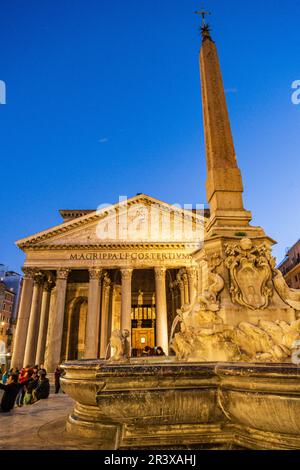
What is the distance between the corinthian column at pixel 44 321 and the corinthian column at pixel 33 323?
167cm

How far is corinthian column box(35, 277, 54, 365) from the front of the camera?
2332cm

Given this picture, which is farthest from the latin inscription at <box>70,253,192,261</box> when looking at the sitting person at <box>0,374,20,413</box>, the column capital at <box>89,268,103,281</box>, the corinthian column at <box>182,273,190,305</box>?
the sitting person at <box>0,374,20,413</box>

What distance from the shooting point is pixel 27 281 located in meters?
22.7

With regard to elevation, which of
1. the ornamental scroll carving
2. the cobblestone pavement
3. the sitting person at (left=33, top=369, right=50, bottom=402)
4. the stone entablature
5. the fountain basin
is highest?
the stone entablature

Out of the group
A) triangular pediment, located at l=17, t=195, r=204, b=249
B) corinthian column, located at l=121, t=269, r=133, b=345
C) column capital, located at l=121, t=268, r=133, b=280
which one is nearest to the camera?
corinthian column, located at l=121, t=269, r=133, b=345

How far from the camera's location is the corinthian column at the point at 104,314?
23837 mm

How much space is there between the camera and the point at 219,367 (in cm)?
274

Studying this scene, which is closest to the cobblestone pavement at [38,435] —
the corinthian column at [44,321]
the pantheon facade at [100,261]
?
the pantheon facade at [100,261]

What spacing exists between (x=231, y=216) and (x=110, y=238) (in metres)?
19.4

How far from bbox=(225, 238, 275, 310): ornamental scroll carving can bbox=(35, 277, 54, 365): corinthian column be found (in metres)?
22.4

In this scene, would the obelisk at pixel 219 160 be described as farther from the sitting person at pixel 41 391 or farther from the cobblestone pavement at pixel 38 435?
the sitting person at pixel 41 391

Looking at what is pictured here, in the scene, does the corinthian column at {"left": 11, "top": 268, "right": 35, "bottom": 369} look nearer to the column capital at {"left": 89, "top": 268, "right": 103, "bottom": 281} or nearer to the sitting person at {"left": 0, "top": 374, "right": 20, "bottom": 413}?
the column capital at {"left": 89, "top": 268, "right": 103, "bottom": 281}

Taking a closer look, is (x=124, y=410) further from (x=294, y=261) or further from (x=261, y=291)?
(x=294, y=261)

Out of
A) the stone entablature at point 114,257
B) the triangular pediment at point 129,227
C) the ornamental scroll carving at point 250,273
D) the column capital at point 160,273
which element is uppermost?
the triangular pediment at point 129,227
